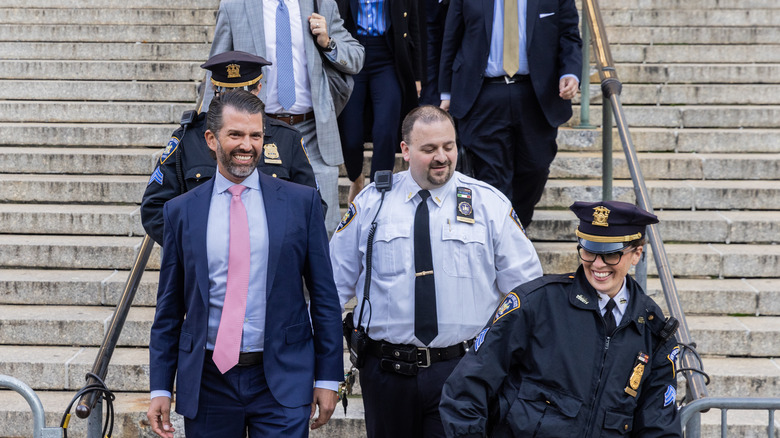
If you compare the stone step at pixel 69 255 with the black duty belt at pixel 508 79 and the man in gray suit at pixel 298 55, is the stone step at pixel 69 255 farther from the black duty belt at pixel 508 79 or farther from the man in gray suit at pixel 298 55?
the black duty belt at pixel 508 79

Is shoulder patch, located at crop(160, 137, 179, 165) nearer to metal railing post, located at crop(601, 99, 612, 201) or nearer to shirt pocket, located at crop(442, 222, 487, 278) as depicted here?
shirt pocket, located at crop(442, 222, 487, 278)

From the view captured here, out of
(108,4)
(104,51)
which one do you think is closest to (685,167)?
(104,51)

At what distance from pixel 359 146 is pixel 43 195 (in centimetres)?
245

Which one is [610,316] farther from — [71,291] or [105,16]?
[105,16]

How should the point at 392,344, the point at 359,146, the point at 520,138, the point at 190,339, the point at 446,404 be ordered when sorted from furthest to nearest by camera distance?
the point at 359,146, the point at 520,138, the point at 392,344, the point at 190,339, the point at 446,404

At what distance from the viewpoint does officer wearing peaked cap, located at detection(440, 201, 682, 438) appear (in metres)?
2.86

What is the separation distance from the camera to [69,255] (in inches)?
237

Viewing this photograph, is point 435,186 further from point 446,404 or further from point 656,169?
point 656,169

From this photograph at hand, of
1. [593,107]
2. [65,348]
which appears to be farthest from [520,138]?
[65,348]

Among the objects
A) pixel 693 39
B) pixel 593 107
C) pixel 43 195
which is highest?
pixel 693 39

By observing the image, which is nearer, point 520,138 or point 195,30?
point 520,138

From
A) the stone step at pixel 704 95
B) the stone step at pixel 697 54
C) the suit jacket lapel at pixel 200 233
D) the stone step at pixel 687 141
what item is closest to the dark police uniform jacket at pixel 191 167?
the suit jacket lapel at pixel 200 233

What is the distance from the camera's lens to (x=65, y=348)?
18.1 ft

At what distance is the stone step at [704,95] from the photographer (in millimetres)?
7461
